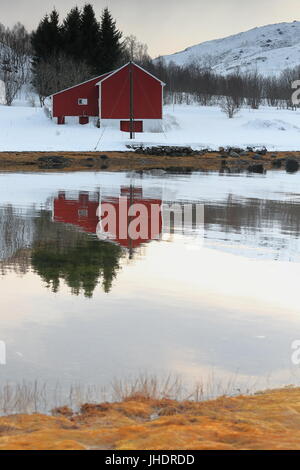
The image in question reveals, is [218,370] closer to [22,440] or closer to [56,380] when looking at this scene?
[56,380]

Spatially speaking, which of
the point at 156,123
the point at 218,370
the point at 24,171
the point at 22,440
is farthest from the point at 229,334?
the point at 156,123

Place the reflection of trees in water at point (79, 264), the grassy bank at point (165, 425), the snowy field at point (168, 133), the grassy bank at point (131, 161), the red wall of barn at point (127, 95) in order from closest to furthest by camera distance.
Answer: the grassy bank at point (165, 425) → the reflection of trees in water at point (79, 264) → the grassy bank at point (131, 161) → the snowy field at point (168, 133) → the red wall of barn at point (127, 95)

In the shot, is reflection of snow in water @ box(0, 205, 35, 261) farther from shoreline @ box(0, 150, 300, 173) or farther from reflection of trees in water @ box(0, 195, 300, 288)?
shoreline @ box(0, 150, 300, 173)

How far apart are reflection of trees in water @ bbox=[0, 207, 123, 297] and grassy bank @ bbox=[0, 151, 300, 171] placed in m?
23.8

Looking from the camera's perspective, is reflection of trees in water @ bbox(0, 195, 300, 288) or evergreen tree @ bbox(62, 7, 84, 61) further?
evergreen tree @ bbox(62, 7, 84, 61)

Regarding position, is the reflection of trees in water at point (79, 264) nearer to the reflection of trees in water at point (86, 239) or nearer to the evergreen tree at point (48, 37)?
the reflection of trees in water at point (86, 239)

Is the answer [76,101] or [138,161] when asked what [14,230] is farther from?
[76,101]

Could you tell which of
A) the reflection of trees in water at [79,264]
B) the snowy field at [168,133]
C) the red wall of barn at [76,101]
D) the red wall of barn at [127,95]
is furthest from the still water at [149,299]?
the red wall of barn at [76,101]

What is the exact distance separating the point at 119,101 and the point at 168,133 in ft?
18.8

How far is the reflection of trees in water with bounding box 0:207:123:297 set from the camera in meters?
12.3

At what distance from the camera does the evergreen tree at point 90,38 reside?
79.5 meters

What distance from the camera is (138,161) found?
163 ft

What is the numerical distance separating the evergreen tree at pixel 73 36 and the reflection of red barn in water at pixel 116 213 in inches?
2205

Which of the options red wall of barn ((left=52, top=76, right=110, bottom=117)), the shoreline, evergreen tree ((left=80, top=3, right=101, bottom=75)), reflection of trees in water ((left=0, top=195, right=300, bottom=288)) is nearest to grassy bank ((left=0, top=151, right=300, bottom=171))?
the shoreline
